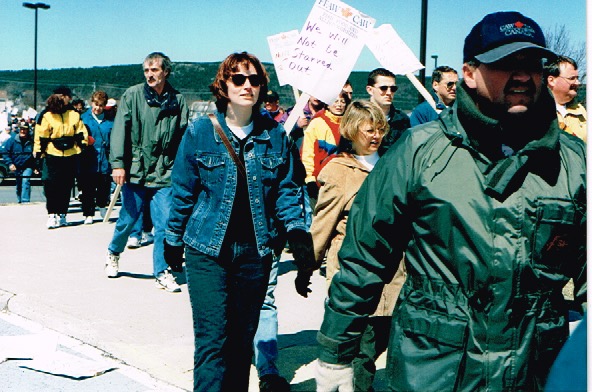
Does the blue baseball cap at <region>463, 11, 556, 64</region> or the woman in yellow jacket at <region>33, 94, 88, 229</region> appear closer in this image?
the blue baseball cap at <region>463, 11, 556, 64</region>

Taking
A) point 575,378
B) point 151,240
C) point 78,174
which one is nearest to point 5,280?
point 151,240

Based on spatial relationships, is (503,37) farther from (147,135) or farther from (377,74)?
(377,74)

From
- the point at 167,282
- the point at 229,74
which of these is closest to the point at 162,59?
the point at 167,282

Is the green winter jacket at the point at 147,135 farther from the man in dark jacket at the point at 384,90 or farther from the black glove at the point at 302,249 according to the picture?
the black glove at the point at 302,249

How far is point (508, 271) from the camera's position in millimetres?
2254

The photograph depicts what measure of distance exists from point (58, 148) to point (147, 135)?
167 inches

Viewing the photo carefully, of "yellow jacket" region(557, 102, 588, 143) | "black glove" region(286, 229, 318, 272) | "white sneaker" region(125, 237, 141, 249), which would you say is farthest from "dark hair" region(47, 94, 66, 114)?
"black glove" region(286, 229, 318, 272)

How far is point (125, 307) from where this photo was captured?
6.42 metres

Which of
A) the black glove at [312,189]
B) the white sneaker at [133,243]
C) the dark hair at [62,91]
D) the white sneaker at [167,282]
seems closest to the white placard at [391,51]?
the black glove at [312,189]

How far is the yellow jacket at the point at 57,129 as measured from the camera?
1075cm

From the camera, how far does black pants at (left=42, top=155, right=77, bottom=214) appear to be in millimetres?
10898

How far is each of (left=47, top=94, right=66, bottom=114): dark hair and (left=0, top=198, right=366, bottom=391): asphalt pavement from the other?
2021 millimetres

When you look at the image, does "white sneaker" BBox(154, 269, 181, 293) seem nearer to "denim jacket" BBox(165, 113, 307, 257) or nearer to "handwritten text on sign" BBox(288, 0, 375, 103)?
"handwritten text on sign" BBox(288, 0, 375, 103)

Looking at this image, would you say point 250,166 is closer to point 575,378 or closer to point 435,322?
point 435,322
